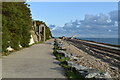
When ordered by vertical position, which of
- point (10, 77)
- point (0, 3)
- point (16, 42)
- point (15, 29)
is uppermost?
point (0, 3)

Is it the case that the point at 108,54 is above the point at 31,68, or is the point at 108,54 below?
below

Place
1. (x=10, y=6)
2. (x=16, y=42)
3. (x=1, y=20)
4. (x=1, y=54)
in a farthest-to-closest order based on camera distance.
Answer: (x=16, y=42)
(x=10, y=6)
(x=1, y=54)
(x=1, y=20)

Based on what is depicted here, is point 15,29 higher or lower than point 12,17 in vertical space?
lower

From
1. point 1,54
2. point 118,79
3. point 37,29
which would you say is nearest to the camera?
point 118,79

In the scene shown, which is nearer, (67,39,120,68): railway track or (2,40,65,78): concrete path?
(2,40,65,78): concrete path

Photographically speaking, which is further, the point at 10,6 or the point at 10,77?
the point at 10,6

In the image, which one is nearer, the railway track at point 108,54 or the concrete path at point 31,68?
the concrete path at point 31,68

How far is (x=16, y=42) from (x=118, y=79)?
36.7ft

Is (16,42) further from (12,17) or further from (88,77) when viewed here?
(88,77)

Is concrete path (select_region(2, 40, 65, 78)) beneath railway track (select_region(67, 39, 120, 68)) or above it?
above

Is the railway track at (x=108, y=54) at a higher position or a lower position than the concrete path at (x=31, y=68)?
lower

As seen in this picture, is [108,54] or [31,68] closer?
[31,68]

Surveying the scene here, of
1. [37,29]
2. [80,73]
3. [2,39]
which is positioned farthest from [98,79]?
[37,29]

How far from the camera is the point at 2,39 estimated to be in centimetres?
1309
